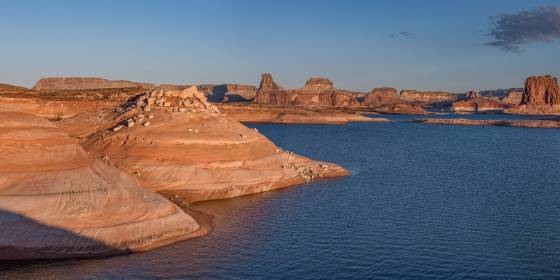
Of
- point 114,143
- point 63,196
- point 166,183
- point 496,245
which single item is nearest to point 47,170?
point 63,196

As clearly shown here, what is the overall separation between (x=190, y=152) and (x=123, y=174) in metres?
9.09

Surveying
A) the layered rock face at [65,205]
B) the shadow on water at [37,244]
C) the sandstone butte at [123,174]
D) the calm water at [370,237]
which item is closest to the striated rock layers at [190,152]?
the sandstone butte at [123,174]

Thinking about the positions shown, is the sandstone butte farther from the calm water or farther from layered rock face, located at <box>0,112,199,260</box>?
the calm water

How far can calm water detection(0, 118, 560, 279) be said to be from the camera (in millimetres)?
22969

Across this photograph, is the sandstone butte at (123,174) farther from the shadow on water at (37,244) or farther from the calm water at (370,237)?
the calm water at (370,237)

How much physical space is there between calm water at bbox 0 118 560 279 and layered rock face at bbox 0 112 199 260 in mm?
1031

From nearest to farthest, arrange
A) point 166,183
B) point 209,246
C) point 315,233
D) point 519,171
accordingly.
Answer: point 209,246, point 315,233, point 166,183, point 519,171

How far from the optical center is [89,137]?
42156mm

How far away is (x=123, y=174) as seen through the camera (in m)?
30.8

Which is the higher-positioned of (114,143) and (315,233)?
(114,143)

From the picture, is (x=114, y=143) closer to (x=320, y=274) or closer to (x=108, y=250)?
(x=108, y=250)

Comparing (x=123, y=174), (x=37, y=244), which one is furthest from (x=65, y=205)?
(x=123, y=174)

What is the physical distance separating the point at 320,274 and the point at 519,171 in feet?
139

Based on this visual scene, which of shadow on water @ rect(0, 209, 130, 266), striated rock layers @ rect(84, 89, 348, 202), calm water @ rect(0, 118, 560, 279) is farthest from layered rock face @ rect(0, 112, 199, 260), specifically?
striated rock layers @ rect(84, 89, 348, 202)
